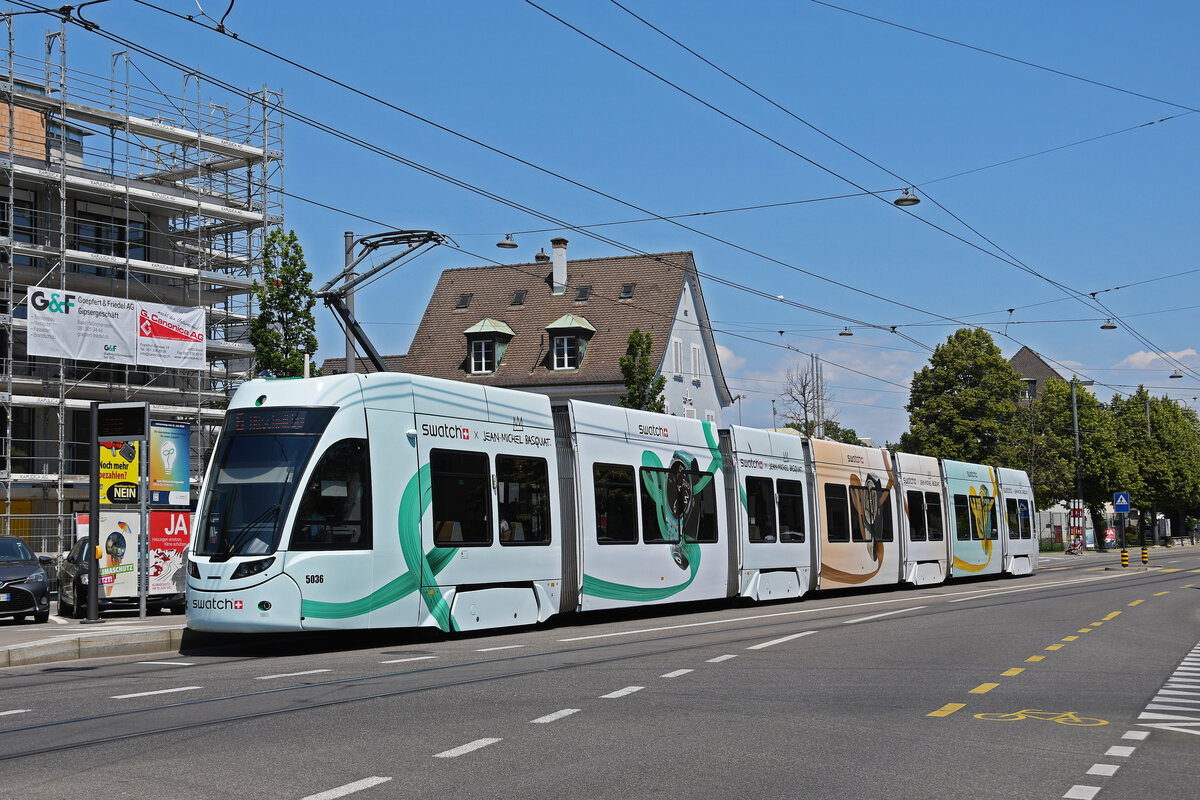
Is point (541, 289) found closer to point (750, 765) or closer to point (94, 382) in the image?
point (94, 382)

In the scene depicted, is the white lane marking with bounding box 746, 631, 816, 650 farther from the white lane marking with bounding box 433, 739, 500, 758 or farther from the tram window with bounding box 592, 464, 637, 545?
the white lane marking with bounding box 433, 739, 500, 758

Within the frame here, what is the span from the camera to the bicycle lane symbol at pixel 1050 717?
8.94 m

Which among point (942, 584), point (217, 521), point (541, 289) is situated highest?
point (541, 289)

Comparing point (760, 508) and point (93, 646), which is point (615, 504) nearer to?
point (760, 508)

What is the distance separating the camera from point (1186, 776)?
710 centimetres

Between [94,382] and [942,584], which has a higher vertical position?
[94,382]

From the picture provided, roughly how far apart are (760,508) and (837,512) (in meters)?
3.97

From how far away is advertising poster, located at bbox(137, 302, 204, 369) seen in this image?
3566 centimetres

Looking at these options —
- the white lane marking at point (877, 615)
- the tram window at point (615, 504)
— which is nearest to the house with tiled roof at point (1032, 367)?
the white lane marking at point (877, 615)

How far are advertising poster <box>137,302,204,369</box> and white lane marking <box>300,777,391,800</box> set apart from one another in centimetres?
3126

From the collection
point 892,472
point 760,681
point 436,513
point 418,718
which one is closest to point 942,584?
point 892,472

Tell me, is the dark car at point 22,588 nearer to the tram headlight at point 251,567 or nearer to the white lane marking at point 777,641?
the tram headlight at point 251,567

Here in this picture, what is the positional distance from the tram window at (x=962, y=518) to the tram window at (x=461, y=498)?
2063cm

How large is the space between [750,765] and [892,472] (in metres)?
23.6
